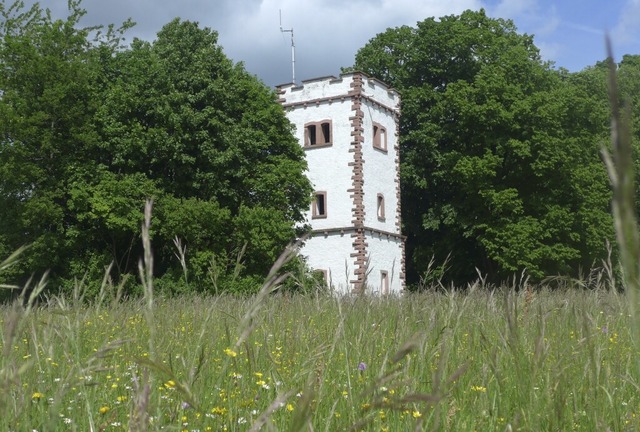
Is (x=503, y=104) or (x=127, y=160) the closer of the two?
(x=127, y=160)

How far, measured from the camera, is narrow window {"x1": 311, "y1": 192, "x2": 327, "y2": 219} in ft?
120

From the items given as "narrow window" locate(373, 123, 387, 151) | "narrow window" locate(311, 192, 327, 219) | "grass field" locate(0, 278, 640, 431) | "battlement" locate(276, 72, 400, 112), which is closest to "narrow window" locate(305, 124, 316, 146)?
"battlement" locate(276, 72, 400, 112)

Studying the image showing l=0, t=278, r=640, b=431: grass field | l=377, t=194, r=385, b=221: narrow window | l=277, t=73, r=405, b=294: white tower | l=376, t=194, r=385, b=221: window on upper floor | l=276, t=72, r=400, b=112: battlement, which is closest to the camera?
l=0, t=278, r=640, b=431: grass field

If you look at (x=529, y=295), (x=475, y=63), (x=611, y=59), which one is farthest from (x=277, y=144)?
(x=611, y=59)

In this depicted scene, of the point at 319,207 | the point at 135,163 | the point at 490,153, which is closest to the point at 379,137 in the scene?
the point at 319,207

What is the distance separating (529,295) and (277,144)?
28.4m

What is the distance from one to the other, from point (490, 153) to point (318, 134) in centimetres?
735

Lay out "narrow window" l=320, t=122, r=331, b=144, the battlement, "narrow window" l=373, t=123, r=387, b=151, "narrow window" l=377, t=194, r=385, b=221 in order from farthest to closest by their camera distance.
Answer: "narrow window" l=373, t=123, r=387, b=151, "narrow window" l=377, t=194, r=385, b=221, "narrow window" l=320, t=122, r=331, b=144, the battlement

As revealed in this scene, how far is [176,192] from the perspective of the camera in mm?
29047

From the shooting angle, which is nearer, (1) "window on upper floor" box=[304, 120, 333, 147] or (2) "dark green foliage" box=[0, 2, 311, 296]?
(2) "dark green foliage" box=[0, 2, 311, 296]

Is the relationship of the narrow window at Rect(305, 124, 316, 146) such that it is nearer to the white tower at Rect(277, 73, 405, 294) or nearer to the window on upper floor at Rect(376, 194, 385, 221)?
the white tower at Rect(277, 73, 405, 294)

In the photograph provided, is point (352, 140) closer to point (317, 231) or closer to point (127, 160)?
point (317, 231)

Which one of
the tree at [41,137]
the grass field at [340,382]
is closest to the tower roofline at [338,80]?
the tree at [41,137]

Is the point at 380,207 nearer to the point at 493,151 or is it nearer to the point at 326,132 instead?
the point at 326,132
